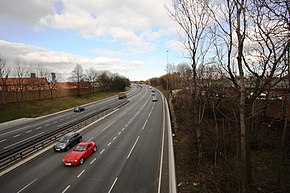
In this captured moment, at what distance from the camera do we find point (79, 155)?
1489 cm

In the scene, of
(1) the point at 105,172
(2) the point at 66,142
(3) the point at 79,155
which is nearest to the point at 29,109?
(2) the point at 66,142

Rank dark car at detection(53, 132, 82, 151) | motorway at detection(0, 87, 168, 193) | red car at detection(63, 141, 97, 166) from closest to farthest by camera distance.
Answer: motorway at detection(0, 87, 168, 193)
red car at detection(63, 141, 97, 166)
dark car at detection(53, 132, 82, 151)

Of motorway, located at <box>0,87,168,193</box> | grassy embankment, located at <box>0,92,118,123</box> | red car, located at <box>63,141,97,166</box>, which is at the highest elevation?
grassy embankment, located at <box>0,92,118,123</box>

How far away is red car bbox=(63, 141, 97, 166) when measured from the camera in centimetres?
1421

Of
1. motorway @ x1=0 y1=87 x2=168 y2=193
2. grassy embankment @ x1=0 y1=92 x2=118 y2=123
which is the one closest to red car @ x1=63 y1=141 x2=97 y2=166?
motorway @ x1=0 y1=87 x2=168 y2=193

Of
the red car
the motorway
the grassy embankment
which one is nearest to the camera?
the motorway

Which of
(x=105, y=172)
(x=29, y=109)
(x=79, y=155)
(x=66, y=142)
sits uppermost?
(x=29, y=109)

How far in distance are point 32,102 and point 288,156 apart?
4931cm

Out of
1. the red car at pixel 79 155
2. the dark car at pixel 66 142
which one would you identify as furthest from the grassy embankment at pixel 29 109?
the red car at pixel 79 155

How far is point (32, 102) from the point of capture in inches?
1758

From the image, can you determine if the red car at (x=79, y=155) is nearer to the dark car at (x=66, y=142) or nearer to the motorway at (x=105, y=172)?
the motorway at (x=105, y=172)

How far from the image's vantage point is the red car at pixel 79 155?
559 inches

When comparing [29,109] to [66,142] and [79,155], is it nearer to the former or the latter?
[66,142]

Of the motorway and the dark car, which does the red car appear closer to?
the motorway
